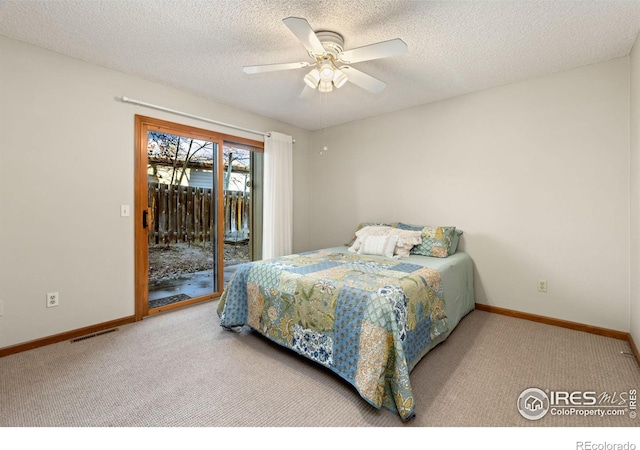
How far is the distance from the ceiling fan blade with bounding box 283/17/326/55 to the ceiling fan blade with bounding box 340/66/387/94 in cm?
33

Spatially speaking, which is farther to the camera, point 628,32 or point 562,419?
point 628,32

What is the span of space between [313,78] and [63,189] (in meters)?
2.27

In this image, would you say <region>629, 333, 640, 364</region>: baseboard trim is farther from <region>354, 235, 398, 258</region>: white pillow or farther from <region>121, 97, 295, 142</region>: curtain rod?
<region>121, 97, 295, 142</region>: curtain rod

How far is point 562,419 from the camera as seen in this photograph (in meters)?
1.47

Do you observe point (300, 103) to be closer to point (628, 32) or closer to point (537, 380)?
point (628, 32)

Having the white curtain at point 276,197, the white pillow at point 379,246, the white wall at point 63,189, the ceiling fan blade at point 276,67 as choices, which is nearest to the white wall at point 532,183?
the white pillow at point 379,246

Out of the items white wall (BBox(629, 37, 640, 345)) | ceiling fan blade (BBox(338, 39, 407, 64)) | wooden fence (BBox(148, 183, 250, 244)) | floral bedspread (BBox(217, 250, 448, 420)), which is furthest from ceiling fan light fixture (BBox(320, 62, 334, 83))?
white wall (BBox(629, 37, 640, 345))

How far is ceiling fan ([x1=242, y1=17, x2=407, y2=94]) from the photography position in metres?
1.65

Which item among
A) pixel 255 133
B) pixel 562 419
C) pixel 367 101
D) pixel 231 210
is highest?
pixel 367 101

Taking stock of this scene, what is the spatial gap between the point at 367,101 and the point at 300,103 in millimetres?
798

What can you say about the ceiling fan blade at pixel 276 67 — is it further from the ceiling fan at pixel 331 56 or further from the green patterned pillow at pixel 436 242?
the green patterned pillow at pixel 436 242

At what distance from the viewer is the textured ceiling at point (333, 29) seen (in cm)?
177
